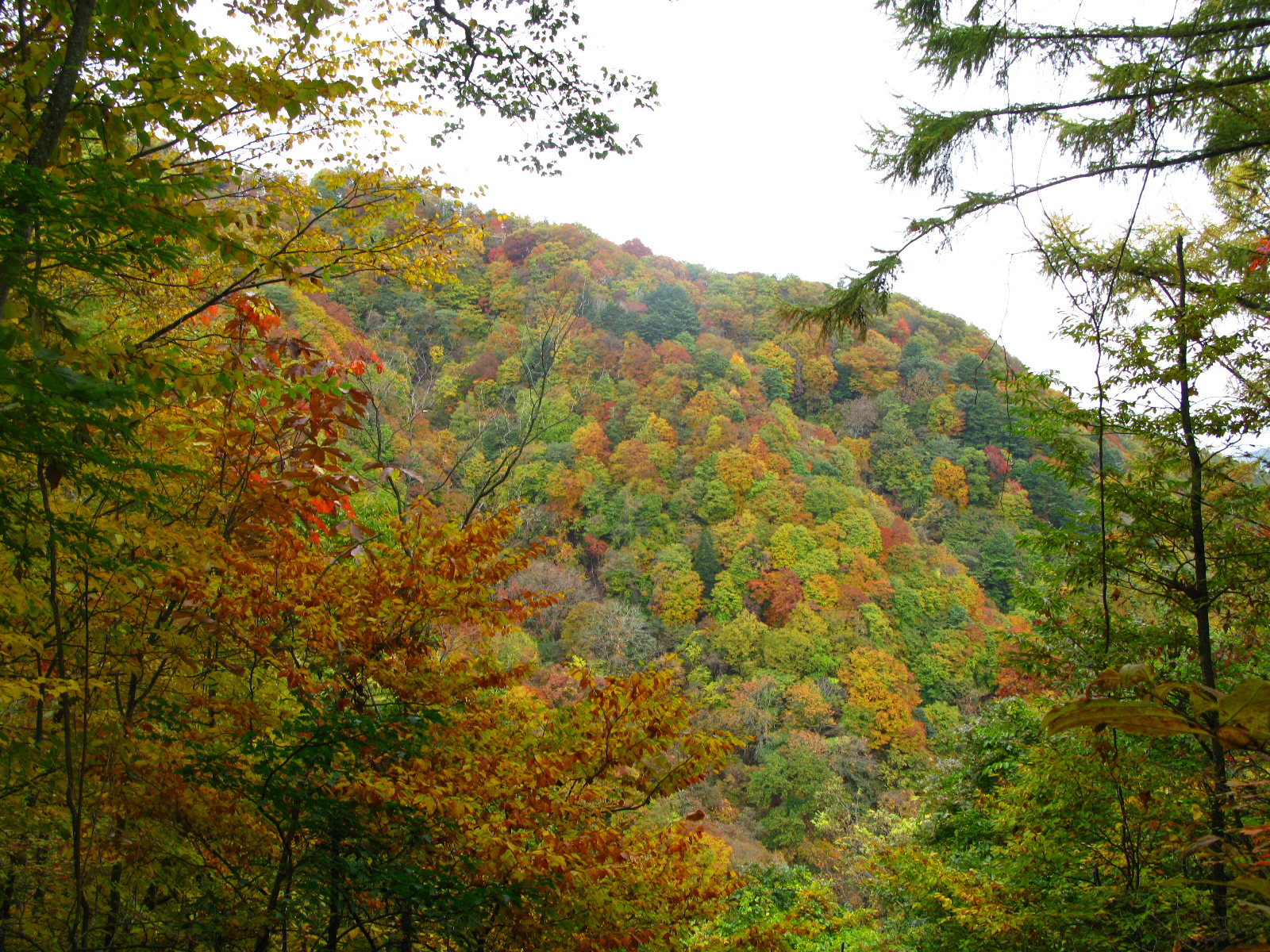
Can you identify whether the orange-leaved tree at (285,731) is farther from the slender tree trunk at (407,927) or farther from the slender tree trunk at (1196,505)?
the slender tree trunk at (1196,505)

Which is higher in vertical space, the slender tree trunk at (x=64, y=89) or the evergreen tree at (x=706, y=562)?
the slender tree trunk at (x=64, y=89)

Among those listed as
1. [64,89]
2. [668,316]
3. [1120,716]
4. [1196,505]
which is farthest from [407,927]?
[668,316]

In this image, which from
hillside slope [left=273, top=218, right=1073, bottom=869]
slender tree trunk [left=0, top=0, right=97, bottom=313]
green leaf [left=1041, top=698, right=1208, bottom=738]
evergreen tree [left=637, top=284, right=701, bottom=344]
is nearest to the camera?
green leaf [left=1041, top=698, right=1208, bottom=738]

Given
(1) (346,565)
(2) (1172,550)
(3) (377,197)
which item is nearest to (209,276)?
(3) (377,197)

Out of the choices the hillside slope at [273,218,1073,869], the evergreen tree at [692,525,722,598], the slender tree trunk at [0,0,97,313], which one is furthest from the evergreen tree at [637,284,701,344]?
the slender tree trunk at [0,0,97,313]

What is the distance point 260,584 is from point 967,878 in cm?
562

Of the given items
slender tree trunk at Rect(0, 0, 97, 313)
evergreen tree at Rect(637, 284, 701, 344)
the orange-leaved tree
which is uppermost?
evergreen tree at Rect(637, 284, 701, 344)

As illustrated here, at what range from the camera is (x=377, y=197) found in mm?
3875

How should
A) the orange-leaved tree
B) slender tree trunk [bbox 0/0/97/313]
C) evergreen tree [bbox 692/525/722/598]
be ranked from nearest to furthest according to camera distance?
slender tree trunk [bbox 0/0/97/313], the orange-leaved tree, evergreen tree [bbox 692/525/722/598]

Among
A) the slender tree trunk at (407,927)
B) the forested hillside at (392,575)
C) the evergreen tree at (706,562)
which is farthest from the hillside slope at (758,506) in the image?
the slender tree trunk at (407,927)

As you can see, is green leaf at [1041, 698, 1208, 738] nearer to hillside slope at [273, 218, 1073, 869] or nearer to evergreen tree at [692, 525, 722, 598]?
hillside slope at [273, 218, 1073, 869]

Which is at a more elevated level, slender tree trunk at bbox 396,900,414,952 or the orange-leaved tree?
the orange-leaved tree

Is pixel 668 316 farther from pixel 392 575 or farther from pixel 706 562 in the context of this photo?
pixel 392 575

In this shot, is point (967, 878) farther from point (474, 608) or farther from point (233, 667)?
point (233, 667)
